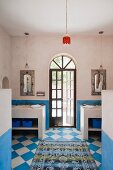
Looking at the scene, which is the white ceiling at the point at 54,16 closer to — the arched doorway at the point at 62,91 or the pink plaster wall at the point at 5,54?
the pink plaster wall at the point at 5,54

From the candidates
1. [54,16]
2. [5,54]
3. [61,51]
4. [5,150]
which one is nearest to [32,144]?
[5,150]

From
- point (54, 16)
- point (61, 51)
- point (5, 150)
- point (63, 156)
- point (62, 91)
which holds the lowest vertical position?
point (63, 156)

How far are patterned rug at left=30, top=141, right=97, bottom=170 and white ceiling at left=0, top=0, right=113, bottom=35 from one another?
332cm

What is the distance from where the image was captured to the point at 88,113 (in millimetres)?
4848

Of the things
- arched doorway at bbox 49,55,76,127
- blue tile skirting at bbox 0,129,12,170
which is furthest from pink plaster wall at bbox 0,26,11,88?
blue tile skirting at bbox 0,129,12,170

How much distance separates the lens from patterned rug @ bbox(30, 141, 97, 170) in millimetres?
3189

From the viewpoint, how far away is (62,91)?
6055 mm

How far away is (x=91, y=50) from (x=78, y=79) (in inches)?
43.6

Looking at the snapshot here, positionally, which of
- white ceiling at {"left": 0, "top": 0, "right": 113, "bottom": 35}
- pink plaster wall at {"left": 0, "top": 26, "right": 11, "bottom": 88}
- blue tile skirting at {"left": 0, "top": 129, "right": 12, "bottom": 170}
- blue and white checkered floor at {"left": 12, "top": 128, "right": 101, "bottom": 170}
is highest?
white ceiling at {"left": 0, "top": 0, "right": 113, "bottom": 35}

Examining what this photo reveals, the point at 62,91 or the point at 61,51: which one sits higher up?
the point at 61,51

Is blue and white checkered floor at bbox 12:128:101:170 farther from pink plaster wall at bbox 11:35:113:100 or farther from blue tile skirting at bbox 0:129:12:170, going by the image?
pink plaster wall at bbox 11:35:113:100

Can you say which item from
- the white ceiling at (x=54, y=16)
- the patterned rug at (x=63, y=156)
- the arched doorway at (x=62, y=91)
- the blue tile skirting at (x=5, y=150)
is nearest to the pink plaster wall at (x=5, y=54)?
the white ceiling at (x=54, y=16)

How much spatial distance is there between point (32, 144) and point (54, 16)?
3.41 m

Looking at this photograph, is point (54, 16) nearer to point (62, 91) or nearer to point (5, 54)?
point (5, 54)
